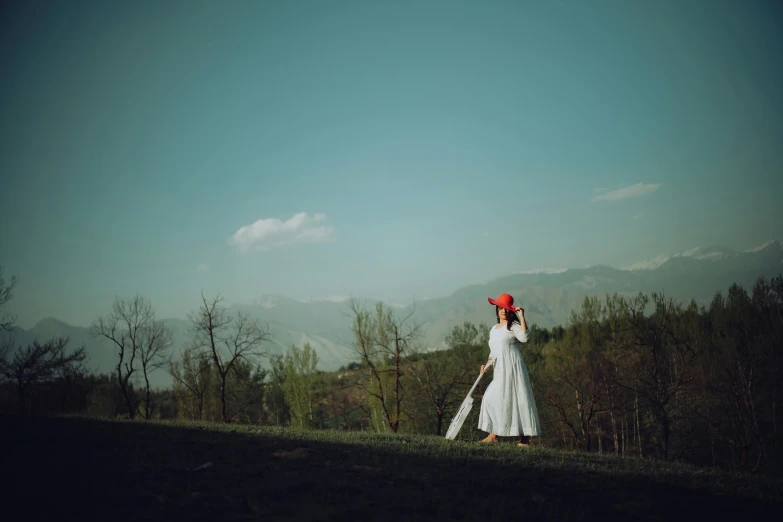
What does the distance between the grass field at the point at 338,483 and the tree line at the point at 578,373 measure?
2162 centimetres

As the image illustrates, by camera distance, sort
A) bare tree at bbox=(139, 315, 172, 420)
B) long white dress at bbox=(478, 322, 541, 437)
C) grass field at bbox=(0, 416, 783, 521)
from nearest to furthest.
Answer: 1. grass field at bbox=(0, 416, 783, 521)
2. long white dress at bbox=(478, 322, 541, 437)
3. bare tree at bbox=(139, 315, 172, 420)

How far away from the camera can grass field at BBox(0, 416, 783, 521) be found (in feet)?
15.5

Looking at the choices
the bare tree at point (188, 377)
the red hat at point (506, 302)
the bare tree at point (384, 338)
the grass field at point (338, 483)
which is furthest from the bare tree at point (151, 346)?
the red hat at point (506, 302)

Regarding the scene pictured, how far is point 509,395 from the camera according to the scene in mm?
9758

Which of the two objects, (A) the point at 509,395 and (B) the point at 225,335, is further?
(B) the point at 225,335

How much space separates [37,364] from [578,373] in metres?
47.7

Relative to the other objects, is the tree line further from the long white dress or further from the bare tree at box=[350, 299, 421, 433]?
the long white dress

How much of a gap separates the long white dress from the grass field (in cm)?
112

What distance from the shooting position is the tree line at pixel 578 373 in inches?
1359

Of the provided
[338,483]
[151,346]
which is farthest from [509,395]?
[151,346]

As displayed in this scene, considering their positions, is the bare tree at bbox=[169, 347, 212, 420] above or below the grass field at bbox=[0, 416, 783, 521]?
below

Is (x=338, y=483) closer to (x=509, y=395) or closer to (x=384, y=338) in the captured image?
(x=509, y=395)

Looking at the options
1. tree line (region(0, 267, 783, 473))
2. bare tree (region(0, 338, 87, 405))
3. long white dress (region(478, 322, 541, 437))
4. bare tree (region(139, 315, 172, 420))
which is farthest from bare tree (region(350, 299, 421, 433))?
bare tree (region(0, 338, 87, 405))

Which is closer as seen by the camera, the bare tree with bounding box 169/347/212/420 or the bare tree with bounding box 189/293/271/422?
the bare tree with bounding box 189/293/271/422
